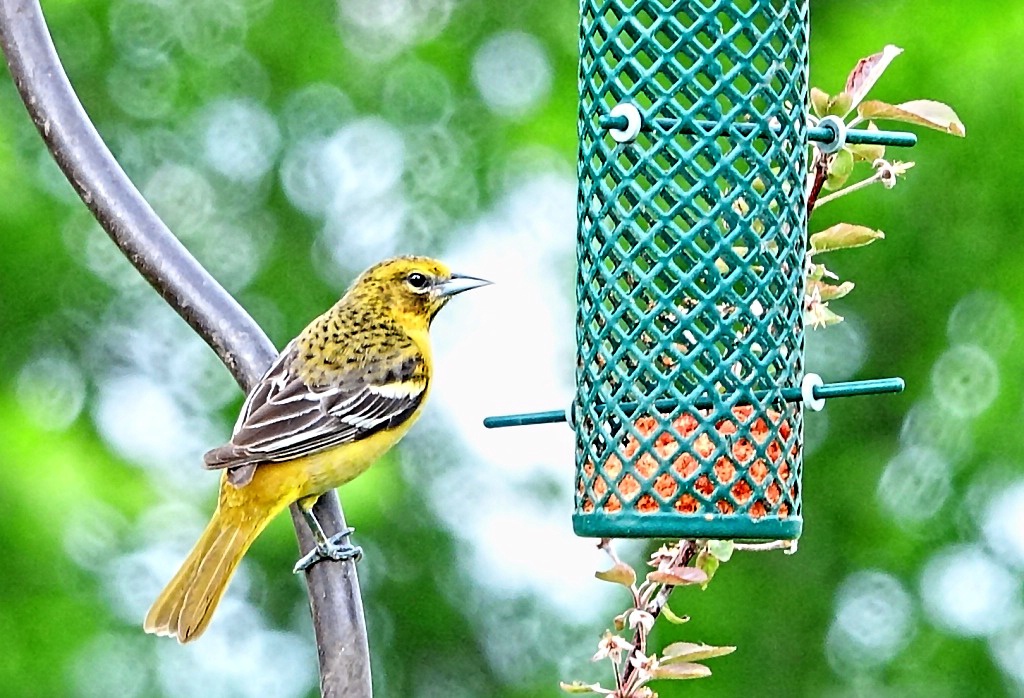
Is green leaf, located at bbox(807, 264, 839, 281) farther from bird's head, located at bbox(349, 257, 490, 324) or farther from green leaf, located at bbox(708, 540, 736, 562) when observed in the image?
bird's head, located at bbox(349, 257, 490, 324)

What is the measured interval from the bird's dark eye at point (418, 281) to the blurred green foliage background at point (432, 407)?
1752mm

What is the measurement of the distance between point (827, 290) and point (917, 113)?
0.40 metres

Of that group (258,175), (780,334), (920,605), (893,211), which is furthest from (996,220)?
(780,334)

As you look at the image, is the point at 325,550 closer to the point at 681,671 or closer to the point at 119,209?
the point at 119,209

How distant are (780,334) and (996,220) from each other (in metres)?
4.06

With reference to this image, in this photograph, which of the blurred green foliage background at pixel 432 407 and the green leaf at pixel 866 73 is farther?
the blurred green foliage background at pixel 432 407

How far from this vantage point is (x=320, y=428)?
17.3 ft

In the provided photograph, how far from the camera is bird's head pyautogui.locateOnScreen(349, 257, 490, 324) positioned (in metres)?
5.86

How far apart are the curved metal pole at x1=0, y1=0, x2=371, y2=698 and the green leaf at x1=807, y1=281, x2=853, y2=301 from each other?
1.12m

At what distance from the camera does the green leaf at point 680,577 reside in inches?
123

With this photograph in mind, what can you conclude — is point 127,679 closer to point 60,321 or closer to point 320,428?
point 60,321

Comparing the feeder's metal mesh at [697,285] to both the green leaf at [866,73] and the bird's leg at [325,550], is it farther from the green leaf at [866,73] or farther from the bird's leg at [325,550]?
the bird's leg at [325,550]

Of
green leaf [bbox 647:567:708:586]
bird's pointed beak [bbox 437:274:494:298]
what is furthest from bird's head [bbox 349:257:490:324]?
green leaf [bbox 647:567:708:586]

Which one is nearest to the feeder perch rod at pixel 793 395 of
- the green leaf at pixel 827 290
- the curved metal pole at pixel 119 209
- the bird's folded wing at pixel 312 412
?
the green leaf at pixel 827 290
